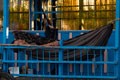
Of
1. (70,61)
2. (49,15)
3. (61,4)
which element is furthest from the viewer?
(61,4)

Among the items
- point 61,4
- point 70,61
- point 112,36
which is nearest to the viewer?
point 70,61

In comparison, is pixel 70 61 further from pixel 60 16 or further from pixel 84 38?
pixel 60 16

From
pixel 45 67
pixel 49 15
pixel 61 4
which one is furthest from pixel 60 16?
pixel 45 67

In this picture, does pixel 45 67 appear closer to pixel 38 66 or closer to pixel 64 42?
pixel 38 66

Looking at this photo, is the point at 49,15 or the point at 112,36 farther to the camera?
the point at 49,15

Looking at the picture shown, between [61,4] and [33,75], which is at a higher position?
[61,4]

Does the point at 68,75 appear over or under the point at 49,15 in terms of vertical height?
under

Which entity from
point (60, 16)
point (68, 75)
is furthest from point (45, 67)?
point (60, 16)

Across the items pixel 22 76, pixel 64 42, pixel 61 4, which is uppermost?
pixel 61 4

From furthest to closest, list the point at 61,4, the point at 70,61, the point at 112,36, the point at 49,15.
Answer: the point at 61,4 < the point at 49,15 < the point at 112,36 < the point at 70,61

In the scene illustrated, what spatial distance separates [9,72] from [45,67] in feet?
2.96

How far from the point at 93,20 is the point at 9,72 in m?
6.00

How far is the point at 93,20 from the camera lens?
14.0 meters

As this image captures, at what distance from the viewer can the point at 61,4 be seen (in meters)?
13.9
